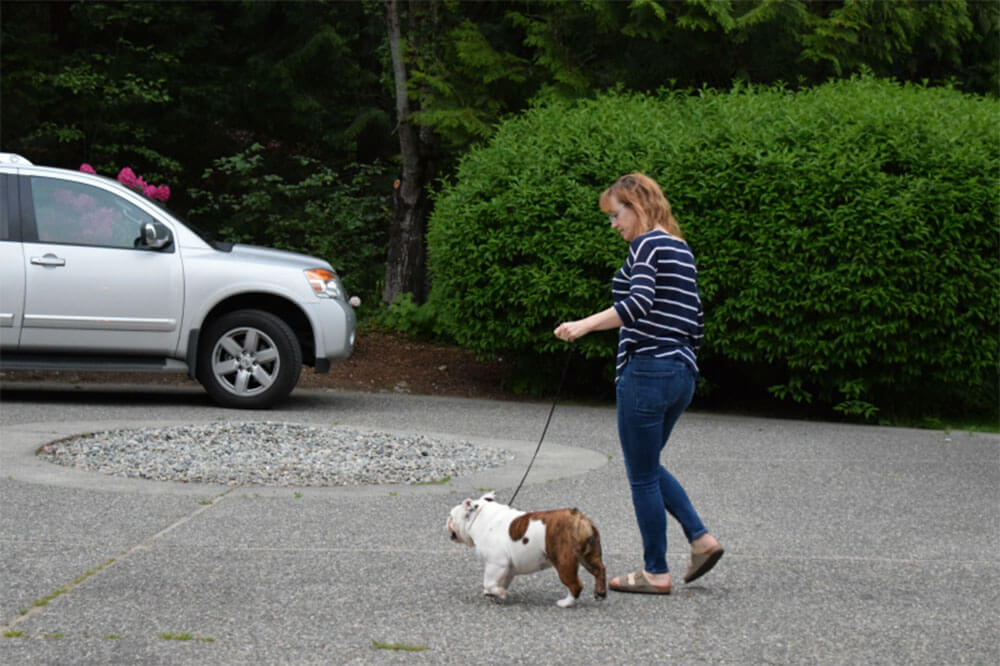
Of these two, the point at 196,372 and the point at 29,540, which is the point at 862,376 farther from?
the point at 29,540

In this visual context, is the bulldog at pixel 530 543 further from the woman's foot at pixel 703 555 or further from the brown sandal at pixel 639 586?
the woman's foot at pixel 703 555

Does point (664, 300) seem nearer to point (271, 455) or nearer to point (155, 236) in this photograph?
point (271, 455)

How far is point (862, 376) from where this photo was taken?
37.9 ft

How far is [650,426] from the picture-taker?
202 inches

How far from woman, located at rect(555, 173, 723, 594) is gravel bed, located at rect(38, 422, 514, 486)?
9.16ft

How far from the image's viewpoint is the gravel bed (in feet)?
25.7

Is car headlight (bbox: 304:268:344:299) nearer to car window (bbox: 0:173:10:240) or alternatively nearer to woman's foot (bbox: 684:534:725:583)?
car window (bbox: 0:173:10:240)

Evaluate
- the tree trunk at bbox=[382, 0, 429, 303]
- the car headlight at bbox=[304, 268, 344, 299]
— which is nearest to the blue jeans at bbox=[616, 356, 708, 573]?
the car headlight at bbox=[304, 268, 344, 299]

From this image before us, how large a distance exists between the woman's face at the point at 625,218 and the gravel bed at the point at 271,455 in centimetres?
303

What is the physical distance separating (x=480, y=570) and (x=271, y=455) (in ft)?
9.92

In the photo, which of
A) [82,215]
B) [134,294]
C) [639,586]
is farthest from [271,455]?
[82,215]

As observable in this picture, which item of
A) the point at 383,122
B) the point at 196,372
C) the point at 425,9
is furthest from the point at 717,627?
the point at 383,122

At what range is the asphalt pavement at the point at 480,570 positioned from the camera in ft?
14.9

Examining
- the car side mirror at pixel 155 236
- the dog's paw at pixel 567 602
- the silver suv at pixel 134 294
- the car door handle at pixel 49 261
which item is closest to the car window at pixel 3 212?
the silver suv at pixel 134 294
